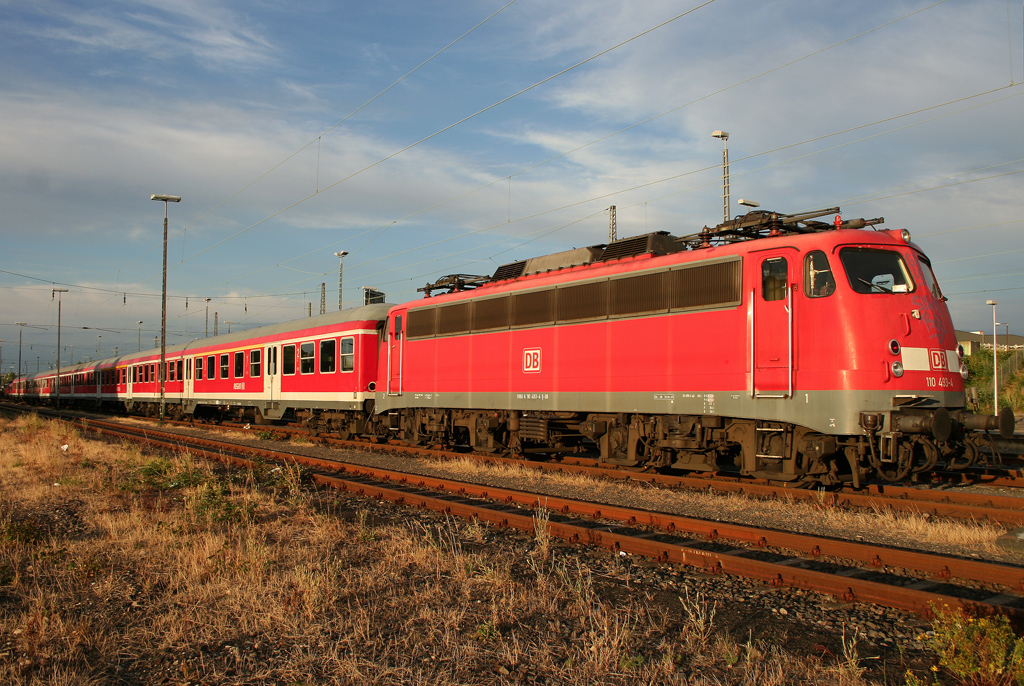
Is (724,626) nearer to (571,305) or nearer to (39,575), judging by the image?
(39,575)

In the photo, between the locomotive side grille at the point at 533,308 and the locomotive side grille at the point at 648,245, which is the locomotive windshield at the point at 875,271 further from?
the locomotive side grille at the point at 533,308

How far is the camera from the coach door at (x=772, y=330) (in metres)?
9.67

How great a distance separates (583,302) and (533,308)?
Result: 1416 mm

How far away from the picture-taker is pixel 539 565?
21.6 feet

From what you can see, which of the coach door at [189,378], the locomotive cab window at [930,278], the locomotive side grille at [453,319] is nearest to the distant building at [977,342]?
the locomotive cab window at [930,278]

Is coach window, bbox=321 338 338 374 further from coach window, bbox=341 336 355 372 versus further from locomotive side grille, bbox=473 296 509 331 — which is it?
locomotive side grille, bbox=473 296 509 331

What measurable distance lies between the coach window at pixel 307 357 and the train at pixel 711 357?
4645 millimetres

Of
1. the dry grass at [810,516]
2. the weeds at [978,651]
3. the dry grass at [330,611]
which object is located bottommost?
the dry grass at [330,611]

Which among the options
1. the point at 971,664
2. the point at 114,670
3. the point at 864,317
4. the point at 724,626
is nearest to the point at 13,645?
the point at 114,670

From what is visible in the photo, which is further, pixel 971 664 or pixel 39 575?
pixel 39 575

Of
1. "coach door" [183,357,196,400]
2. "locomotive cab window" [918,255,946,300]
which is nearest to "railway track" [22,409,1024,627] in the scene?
"locomotive cab window" [918,255,946,300]

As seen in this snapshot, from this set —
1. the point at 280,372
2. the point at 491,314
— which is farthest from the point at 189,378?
the point at 491,314

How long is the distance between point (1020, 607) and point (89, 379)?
55.3 meters

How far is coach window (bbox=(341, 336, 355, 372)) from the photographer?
Result: 64.3 ft
